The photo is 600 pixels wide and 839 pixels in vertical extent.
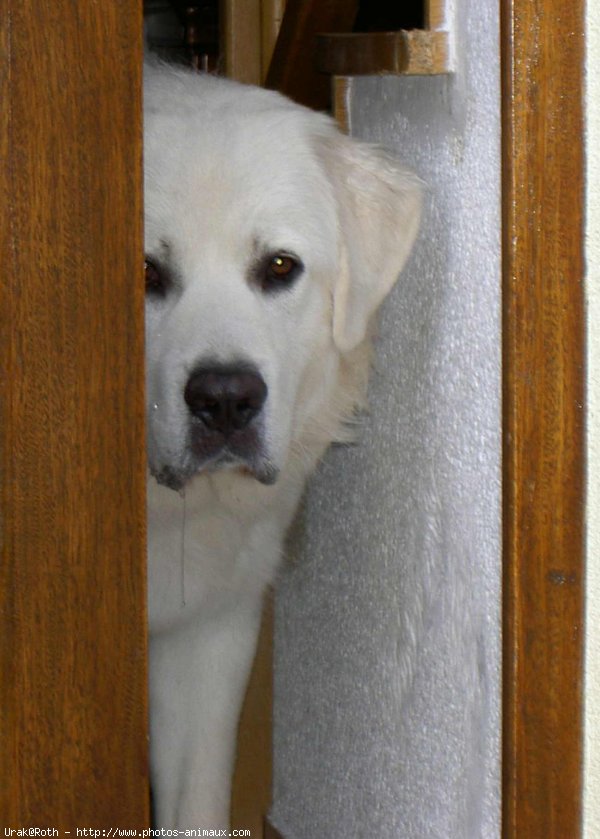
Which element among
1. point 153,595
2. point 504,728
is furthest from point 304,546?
point 504,728

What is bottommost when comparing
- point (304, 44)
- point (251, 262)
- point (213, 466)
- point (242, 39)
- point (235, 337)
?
point (213, 466)

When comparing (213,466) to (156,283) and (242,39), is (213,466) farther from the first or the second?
(242,39)

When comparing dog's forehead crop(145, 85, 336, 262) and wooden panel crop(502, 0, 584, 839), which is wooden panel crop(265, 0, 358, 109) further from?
wooden panel crop(502, 0, 584, 839)

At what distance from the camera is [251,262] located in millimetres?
1586

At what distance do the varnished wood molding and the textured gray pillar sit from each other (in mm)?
32

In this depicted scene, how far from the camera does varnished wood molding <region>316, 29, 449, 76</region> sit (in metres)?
1.24

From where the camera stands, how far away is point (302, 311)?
1.65m

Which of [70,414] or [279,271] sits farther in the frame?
[279,271]

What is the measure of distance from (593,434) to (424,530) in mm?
338

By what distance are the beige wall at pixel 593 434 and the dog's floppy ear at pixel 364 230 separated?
51cm

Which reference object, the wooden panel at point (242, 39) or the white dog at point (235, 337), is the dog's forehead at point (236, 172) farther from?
the wooden panel at point (242, 39)

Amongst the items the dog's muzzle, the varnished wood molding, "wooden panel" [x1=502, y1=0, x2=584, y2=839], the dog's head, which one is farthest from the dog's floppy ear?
"wooden panel" [x1=502, y1=0, x2=584, y2=839]

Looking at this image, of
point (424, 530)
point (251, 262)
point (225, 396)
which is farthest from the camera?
point (251, 262)

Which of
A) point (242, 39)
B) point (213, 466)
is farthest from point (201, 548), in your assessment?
point (242, 39)
